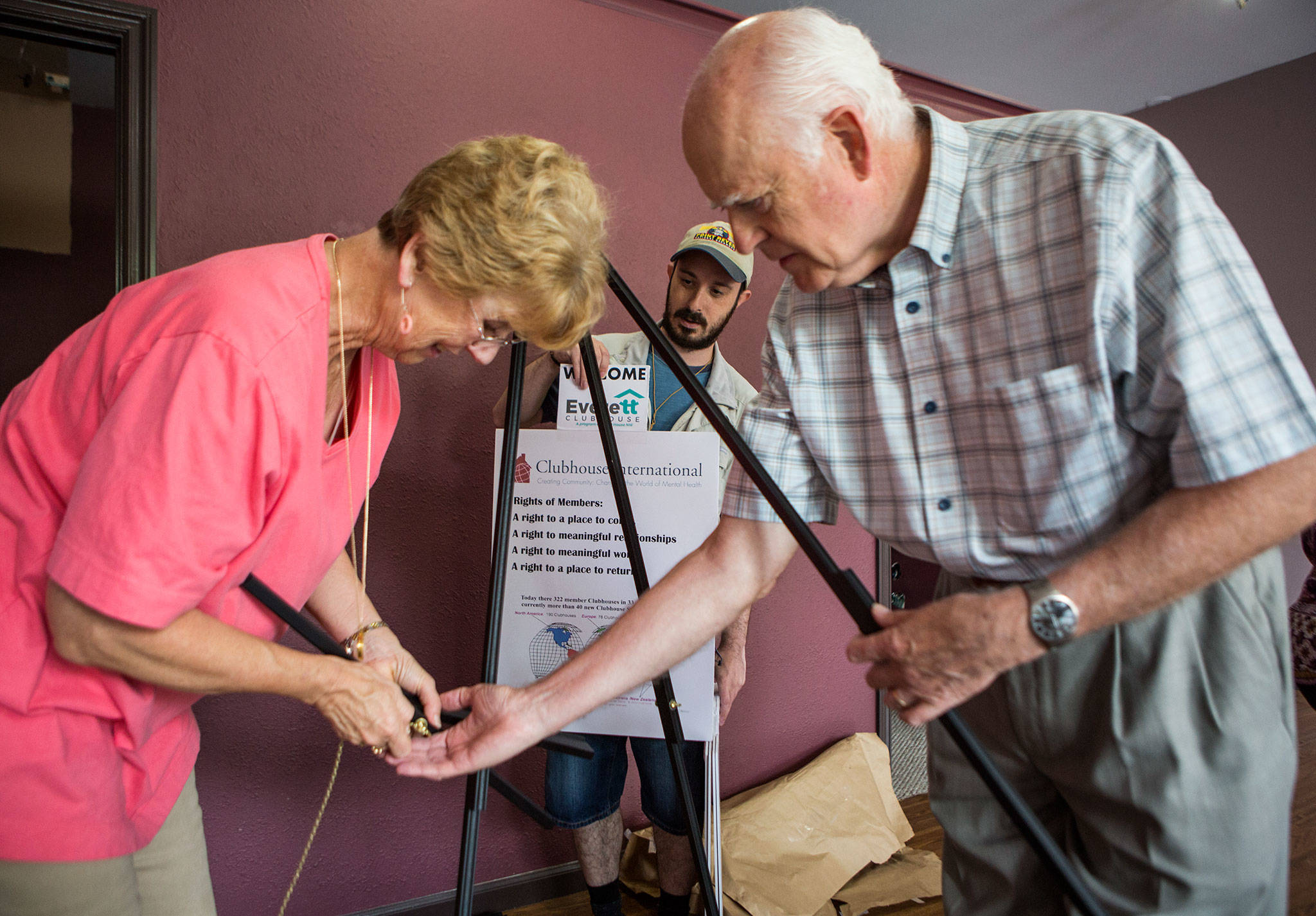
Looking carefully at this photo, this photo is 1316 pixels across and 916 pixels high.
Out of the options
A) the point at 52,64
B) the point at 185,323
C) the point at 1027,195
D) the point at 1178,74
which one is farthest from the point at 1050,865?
the point at 1178,74

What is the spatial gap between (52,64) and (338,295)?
271 centimetres

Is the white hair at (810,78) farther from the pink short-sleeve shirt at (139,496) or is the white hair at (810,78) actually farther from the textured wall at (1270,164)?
the textured wall at (1270,164)

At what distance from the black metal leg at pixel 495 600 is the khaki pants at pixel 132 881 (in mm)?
363

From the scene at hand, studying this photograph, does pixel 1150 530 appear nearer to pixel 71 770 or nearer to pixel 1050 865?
pixel 1050 865

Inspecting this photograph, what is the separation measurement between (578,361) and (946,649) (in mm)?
1236

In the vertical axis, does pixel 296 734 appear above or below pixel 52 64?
below

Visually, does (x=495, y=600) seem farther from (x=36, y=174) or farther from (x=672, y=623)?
(x=36, y=174)

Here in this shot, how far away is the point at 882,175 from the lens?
962 mm

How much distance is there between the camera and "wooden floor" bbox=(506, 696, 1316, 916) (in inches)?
92.1

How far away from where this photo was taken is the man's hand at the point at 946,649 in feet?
2.54

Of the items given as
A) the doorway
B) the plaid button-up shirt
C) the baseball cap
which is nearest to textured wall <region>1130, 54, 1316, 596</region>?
the baseball cap

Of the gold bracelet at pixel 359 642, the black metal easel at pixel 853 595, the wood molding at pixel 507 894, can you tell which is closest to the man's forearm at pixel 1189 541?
the black metal easel at pixel 853 595

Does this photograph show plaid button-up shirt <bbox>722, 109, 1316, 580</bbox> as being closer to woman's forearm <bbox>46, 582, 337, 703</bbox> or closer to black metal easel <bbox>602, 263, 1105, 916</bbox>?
black metal easel <bbox>602, 263, 1105, 916</bbox>

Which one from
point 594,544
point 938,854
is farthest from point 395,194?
point 938,854
